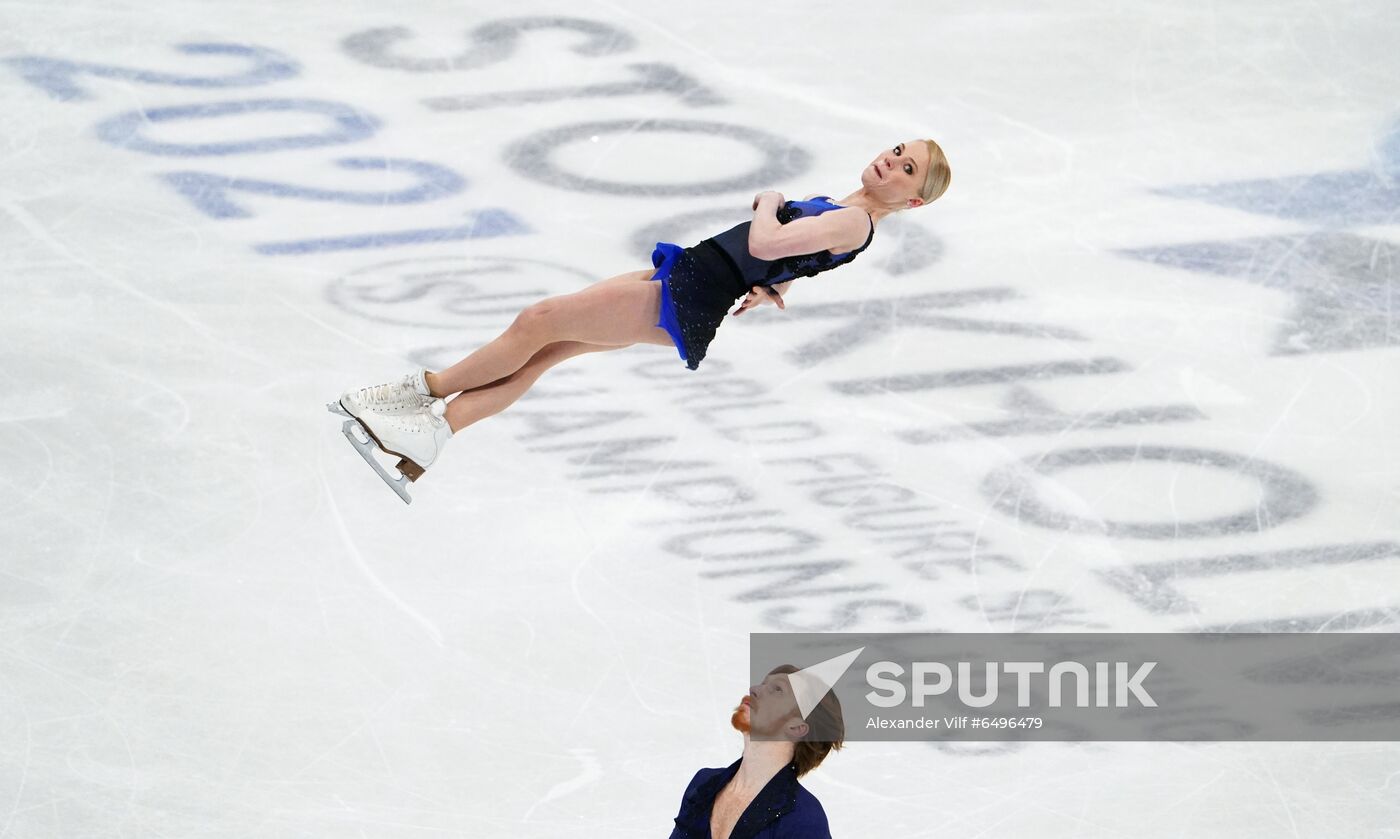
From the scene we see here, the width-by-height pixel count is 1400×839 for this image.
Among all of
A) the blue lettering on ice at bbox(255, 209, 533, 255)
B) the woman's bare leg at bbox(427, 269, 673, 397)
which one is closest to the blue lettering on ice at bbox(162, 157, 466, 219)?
the blue lettering on ice at bbox(255, 209, 533, 255)

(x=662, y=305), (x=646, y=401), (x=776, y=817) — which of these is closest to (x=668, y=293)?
(x=662, y=305)

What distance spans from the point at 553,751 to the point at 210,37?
5.15 m

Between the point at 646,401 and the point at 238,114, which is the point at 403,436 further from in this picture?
the point at 238,114

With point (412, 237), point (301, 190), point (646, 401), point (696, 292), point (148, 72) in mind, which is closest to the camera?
point (696, 292)

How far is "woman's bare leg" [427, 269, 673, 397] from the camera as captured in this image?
5105 mm

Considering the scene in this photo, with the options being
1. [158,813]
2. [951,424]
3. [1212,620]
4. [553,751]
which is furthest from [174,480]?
[1212,620]

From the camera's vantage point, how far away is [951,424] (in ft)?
24.8

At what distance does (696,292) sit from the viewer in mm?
5066

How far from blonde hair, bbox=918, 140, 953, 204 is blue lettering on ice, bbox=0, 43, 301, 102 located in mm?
5389

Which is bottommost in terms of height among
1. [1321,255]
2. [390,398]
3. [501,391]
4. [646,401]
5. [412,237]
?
[390,398]

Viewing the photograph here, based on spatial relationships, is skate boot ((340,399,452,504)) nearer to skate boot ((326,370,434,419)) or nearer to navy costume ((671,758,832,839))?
skate boot ((326,370,434,419))

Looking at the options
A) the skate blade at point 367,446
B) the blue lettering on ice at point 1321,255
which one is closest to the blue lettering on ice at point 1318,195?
the blue lettering on ice at point 1321,255

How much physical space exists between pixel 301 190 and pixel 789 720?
5232 mm

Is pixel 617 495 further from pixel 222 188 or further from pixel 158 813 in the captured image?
pixel 222 188
